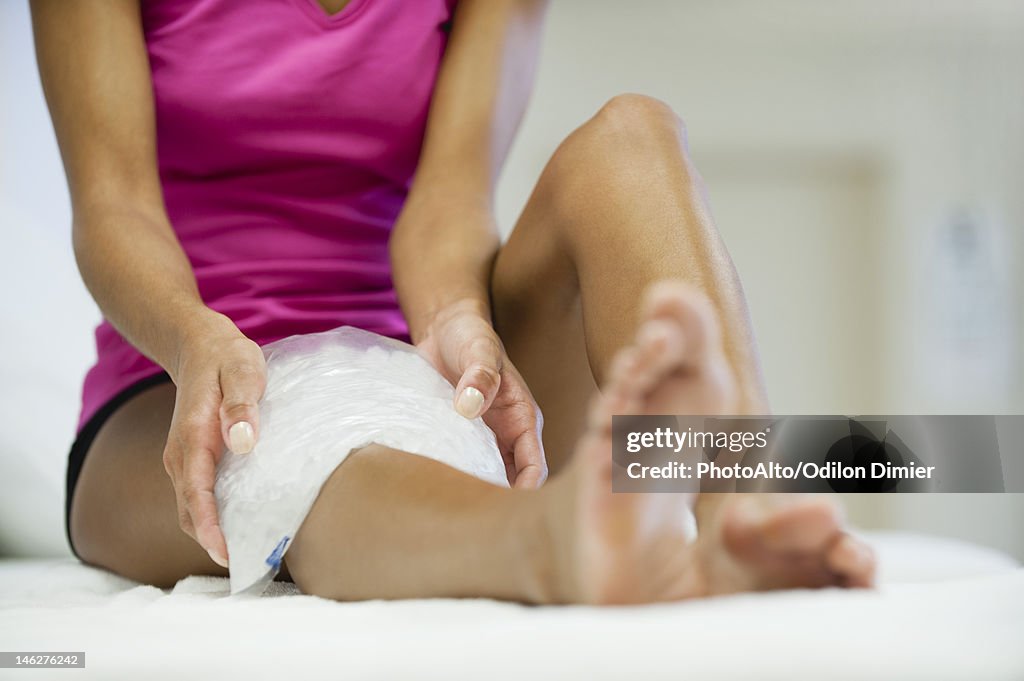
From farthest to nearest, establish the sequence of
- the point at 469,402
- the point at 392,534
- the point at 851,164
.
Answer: the point at 851,164 < the point at 469,402 < the point at 392,534

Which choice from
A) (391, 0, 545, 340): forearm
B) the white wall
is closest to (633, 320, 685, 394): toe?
(391, 0, 545, 340): forearm

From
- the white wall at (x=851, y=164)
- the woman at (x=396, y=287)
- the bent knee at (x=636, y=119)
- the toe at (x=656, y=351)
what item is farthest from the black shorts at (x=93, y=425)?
the white wall at (x=851, y=164)

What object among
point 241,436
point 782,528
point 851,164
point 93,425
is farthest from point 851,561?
point 851,164

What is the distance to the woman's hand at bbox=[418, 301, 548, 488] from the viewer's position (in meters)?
0.61

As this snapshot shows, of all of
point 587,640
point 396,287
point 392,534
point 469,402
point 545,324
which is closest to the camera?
point 587,640

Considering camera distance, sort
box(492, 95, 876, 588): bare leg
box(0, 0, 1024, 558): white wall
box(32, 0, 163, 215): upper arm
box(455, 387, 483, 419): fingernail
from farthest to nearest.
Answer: box(0, 0, 1024, 558): white wall, box(32, 0, 163, 215): upper arm, box(455, 387, 483, 419): fingernail, box(492, 95, 876, 588): bare leg

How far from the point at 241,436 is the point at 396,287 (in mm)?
280

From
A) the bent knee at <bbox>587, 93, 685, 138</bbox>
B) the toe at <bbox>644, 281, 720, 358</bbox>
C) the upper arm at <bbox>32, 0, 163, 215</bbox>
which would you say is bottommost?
the toe at <bbox>644, 281, 720, 358</bbox>

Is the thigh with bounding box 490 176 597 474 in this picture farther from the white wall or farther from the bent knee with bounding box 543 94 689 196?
the white wall

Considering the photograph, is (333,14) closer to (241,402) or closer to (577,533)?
(241,402)

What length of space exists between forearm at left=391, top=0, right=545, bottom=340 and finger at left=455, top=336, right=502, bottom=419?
0.24ft

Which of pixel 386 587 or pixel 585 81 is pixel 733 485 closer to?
pixel 386 587

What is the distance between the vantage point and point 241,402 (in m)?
0.55

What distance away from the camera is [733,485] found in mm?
468
